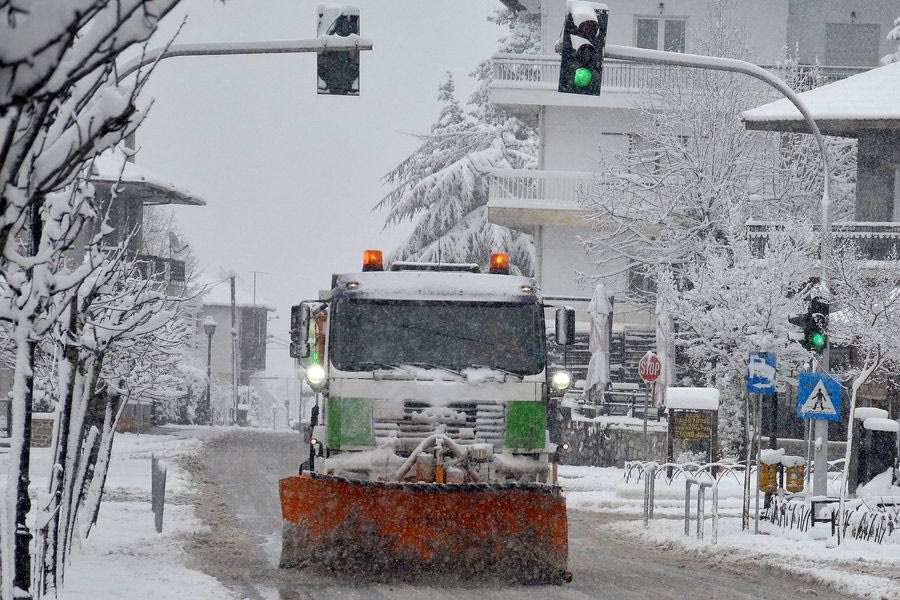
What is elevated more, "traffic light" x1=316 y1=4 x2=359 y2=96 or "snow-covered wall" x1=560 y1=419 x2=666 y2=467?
"traffic light" x1=316 y1=4 x2=359 y2=96

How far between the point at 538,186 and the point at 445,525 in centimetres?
2992

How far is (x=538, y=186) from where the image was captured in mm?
41594

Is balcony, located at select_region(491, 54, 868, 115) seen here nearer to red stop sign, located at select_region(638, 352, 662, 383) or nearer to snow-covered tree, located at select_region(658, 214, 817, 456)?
snow-covered tree, located at select_region(658, 214, 817, 456)

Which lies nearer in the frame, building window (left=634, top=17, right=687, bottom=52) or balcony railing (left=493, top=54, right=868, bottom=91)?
balcony railing (left=493, top=54, right=868, bottom=91)

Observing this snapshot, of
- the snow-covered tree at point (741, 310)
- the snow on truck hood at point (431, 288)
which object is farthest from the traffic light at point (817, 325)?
the snow-covered tree at point (741, 310)

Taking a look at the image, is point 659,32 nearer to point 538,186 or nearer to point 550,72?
point 550,72

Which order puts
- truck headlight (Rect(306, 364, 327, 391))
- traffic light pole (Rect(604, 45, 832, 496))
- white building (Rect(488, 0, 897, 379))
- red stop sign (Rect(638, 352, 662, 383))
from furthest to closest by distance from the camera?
white building (Rect(488, 0, 897, 379))
red stop sign (Rect(638, 352, 662, 383))
traffic light pole (Rect(604, 45, 832, 496))
truck headlight (Rect(306, 364, 327, 391))

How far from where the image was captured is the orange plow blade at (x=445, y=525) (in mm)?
12266

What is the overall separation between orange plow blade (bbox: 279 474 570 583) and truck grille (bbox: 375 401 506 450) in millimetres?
1049

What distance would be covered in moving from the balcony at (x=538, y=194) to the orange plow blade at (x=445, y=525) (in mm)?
28844

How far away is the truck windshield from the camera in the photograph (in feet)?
44.4

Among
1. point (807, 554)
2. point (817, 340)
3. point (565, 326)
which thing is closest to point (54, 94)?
point (565, 326)

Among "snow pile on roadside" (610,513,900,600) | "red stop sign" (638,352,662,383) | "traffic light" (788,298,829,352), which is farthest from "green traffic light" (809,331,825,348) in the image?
"red stop sign" (638,352,662,383)

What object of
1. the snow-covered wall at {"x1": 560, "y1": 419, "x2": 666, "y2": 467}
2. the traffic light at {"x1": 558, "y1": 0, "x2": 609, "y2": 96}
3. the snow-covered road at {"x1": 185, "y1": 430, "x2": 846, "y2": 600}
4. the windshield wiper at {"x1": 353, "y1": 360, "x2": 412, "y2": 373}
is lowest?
the snow-covered road at {"x1": 185, "y1": 430, "x2": 846, "y2": 600}
